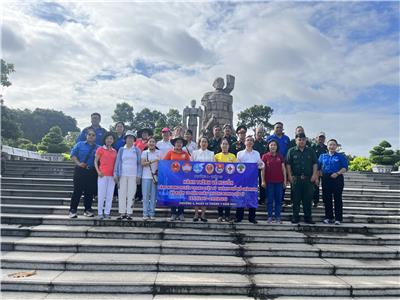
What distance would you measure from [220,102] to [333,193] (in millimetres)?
14982

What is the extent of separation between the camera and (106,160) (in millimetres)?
5949

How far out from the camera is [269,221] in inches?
238

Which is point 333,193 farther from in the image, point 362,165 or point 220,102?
point 362,165

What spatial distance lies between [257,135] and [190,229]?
9.38 ft

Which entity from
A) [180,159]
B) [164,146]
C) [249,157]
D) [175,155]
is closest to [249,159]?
[249,157]

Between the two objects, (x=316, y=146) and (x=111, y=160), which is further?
(x=316, y=146)

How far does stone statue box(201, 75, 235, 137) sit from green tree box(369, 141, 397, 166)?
374 inches

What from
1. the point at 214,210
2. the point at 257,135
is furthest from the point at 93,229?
the point at 257,135

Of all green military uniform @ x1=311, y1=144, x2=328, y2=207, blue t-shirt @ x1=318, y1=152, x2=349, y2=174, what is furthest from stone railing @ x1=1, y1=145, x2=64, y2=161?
blue t-shirt @ x1=318, y1=152, x2=349, y2=174

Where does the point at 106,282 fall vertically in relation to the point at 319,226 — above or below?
below

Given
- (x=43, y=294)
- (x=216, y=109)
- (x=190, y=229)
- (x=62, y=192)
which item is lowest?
(x=43, y=294)

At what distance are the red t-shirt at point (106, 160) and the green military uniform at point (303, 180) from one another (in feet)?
12.5

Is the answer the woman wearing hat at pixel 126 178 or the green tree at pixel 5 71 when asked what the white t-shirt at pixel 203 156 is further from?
the green tree at pixel 5 71

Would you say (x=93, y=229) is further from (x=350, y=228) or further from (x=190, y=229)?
(x=350, y=228)
